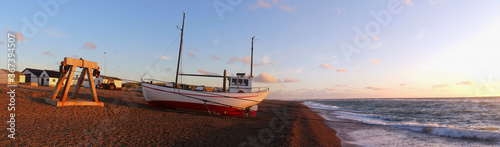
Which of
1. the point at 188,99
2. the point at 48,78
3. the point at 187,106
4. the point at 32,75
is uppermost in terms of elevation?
the point at 32,75

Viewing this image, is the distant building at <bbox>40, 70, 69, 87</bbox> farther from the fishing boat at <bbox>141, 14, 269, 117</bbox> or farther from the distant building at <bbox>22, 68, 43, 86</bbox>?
the fishing boat at <bbox>141, 14, 269, 117</bbox>

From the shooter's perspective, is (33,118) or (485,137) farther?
(485,137)

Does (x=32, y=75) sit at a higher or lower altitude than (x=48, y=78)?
higher

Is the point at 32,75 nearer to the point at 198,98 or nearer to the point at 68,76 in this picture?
the point at 68,76

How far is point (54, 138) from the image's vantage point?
7.57m

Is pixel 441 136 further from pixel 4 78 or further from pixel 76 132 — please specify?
pixel 4 78

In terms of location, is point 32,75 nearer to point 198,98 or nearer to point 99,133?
point 198,98

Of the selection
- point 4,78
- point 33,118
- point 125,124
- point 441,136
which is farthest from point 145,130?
point 4,78

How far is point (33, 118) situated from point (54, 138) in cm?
345

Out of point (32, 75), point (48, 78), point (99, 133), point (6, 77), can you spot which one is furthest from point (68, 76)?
point (32, 75)

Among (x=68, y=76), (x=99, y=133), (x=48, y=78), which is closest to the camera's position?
A: (x=99, y=133)

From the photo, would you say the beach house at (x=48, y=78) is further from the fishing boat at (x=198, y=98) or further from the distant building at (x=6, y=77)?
the fishing boat at (x=198, y=98)

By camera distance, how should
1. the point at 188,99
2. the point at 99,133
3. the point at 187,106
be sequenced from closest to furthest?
the point at 99,133 < the point at 188,99 < the point at 187,106

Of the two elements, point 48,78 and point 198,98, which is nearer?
point 198,98
